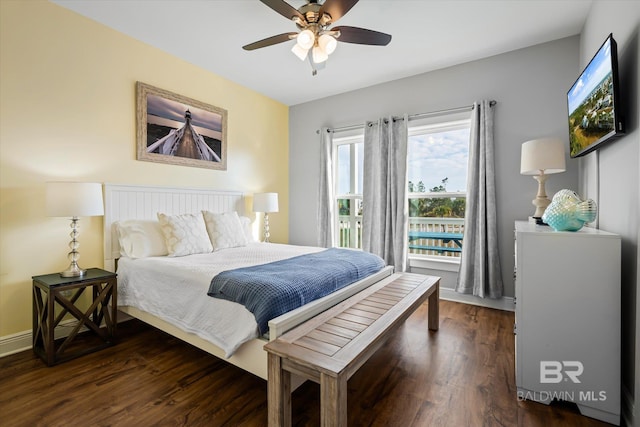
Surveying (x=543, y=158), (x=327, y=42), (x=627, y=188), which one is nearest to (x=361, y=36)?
(x=327, y=42)

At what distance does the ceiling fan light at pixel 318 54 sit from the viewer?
2.26 m

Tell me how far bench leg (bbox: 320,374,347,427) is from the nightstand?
6.53ft

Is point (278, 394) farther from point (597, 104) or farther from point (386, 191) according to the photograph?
point (386, 191)

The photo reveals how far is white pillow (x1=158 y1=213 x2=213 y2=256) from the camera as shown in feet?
9.11

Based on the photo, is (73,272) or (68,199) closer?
(68,199)

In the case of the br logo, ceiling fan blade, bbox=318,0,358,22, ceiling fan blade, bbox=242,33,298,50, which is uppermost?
ceiling fan blade, bbox=318,0,358,22

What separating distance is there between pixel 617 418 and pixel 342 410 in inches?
58.3

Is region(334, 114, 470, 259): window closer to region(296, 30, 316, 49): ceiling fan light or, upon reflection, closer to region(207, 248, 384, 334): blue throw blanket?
region(207, 248, 384, 334): blue throw blanket

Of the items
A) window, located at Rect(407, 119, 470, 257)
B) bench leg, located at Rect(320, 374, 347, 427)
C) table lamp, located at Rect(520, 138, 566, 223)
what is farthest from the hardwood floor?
window, located at Rect(407, 119, 470, 257)

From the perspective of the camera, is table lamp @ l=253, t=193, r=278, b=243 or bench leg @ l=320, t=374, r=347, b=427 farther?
table lamp @ l=253, t=193, r=278, b=243

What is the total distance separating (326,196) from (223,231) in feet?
5.57

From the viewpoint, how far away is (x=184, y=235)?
Result: 2.84 metres

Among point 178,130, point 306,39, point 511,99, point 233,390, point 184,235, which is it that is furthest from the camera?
point 178,130

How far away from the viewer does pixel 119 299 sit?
2617 millimetres
